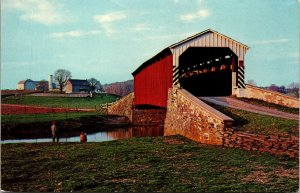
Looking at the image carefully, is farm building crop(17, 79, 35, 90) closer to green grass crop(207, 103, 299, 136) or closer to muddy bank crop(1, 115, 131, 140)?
muddy bank crop(1, 115, 131, 140)

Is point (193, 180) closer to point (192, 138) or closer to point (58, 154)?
point (58, 154)

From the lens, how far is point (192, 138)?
1714 cm

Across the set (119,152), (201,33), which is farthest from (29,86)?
(119,152)

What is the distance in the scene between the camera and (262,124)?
14.7 metres

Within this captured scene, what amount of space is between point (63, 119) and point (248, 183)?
24.0 metres

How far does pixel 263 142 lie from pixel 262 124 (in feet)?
6.33

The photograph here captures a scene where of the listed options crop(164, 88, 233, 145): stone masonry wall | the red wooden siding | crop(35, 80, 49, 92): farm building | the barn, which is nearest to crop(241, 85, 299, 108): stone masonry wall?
the barn

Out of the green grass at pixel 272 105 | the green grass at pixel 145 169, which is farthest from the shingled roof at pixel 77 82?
the green grass at pixel 145 169

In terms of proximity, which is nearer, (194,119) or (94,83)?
(194,119)

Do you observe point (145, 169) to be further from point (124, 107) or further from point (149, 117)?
point (124, 107)

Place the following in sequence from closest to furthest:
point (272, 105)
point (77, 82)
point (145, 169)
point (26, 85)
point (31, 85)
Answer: point (145, 169), point (272, 105), point (77, 82), point (26, 85), point (31, 85)

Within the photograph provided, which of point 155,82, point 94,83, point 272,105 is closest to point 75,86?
point 94,83

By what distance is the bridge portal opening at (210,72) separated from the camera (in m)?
24.3

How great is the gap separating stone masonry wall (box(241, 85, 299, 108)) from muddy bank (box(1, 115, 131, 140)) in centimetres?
1274
